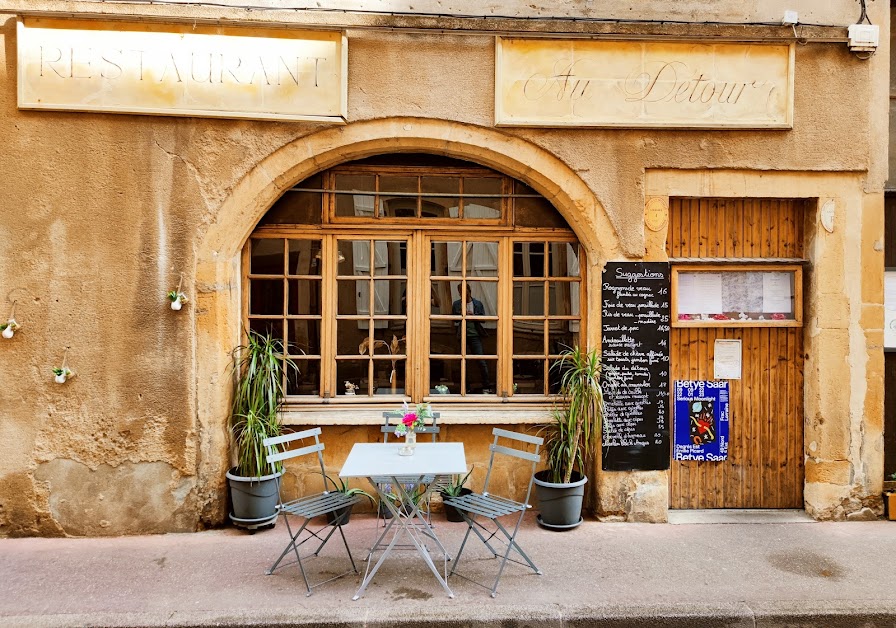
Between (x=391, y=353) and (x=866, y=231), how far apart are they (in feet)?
13.9

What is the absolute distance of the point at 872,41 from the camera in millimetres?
5285

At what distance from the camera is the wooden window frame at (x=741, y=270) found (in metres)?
5.50

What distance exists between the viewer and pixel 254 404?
5.11 meters

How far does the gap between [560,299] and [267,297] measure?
2.64 meters

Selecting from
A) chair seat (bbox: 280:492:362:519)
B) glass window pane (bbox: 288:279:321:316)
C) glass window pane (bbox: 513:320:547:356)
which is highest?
glass window pane (bbox: 288:279:321:316)

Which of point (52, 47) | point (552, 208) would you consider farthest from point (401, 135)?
point (52, 47)

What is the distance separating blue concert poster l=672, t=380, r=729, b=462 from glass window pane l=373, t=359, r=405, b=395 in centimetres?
245

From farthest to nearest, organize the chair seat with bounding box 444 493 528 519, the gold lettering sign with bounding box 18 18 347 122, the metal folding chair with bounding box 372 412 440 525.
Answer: the gold lettering sign with bounding box 18 18 347 122 → the metal folding chair with bounding box 372 412 440 525 → the chair seat with bounding box 444 493 528 519

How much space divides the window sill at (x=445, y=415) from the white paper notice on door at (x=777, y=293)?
214 centimetres

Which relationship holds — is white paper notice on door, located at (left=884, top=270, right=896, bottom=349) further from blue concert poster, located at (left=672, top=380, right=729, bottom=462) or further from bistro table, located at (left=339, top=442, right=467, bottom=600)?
bistro table, located at (left=339, top=442, right=467, bottom=600)

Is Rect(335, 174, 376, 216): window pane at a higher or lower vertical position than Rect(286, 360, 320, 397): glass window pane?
higher

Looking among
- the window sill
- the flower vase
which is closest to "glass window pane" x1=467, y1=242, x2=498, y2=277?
the window sill

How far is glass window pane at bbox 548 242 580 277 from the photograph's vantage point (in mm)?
5758

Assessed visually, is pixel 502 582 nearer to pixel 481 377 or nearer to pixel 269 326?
pixel 481 377
